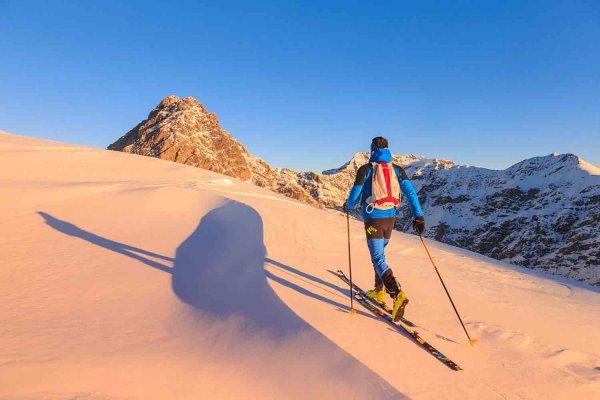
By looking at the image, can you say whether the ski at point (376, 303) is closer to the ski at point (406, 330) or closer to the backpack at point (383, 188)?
the ski at point (406, 330)

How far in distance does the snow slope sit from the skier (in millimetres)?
925

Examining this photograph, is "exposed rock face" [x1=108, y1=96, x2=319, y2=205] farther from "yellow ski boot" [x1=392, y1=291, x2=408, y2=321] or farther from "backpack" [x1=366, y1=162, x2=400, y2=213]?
"yellow ski boot" [x1=392, y1=291, x2=408, y2=321]

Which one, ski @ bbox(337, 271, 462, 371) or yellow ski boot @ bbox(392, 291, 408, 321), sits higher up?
yellow ski boot @ bbox(392, 291, 408, 321)

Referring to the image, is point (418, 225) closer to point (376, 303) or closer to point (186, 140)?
point (376, 303)

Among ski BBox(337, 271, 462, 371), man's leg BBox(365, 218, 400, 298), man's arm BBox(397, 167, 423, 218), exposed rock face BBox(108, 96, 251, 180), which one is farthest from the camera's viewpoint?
exposed rock face BBox(108, 96, 251, 180)

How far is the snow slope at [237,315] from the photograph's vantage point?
3.35 m

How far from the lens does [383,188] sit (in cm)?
534

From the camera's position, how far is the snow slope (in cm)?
335

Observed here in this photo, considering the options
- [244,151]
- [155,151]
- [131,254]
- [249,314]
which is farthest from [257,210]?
[244,151]

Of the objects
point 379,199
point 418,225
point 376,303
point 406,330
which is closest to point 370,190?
point 379,199

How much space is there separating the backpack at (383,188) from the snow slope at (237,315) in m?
1.68

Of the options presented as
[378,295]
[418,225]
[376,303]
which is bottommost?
[376,303]

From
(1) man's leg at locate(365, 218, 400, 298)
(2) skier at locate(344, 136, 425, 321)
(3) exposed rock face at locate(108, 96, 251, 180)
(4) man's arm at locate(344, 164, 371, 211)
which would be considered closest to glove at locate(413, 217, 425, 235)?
(2) skier at locate(344, 136, 425, 321)

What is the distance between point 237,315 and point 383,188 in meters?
2.90
